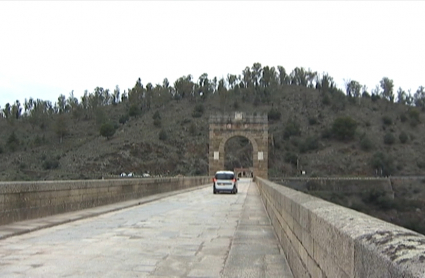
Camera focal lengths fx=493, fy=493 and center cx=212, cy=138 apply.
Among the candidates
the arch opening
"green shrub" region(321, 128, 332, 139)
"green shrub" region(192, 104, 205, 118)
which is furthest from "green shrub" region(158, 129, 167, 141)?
"green shrub" region(321, 128, 332, 139)

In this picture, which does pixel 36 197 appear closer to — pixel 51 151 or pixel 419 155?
pixel 51 151

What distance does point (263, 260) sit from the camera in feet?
27.0

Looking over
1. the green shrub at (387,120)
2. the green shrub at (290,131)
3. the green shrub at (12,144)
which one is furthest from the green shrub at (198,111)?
the green shrub at (387,120)

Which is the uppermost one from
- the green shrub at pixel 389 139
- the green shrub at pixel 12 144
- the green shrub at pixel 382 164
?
the green shrub at pixel 389 139

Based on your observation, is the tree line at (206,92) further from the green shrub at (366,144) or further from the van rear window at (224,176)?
the van rear window at (224,176)

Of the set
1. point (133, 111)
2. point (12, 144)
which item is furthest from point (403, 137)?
point (12, 144)

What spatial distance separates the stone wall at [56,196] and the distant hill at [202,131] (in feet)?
153

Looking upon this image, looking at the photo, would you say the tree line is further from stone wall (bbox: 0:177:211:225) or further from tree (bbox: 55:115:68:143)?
stone wall (bbox: 0:177:211:225)

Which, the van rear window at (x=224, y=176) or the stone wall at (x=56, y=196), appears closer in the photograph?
the stone wall at (x=56, y=196)

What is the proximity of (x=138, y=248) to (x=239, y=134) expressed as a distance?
5870 cm

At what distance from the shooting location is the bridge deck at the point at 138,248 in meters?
7.15

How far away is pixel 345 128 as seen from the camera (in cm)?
10338

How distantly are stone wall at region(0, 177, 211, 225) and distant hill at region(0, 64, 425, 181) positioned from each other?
46527 millimetres

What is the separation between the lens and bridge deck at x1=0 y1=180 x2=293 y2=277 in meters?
7.15
